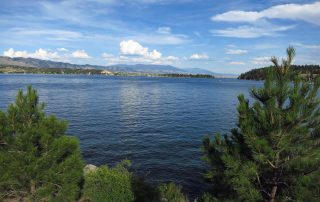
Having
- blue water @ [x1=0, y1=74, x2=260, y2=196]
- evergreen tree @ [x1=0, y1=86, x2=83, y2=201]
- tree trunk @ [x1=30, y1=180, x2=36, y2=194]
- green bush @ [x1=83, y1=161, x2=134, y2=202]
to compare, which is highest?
evergreen tree @ [x1=0, y1=86, x2=83, y2=201]

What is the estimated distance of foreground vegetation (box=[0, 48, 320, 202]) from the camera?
12.3 metres

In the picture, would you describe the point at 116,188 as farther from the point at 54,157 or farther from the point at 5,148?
the point at 5,148

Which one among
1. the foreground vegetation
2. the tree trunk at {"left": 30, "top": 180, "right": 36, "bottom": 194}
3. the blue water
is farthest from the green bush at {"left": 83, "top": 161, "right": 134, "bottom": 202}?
the blue water

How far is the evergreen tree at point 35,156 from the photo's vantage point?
45.4 feet

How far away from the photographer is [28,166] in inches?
540

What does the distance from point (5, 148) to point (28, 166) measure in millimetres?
1891

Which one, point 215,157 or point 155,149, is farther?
point 155,149

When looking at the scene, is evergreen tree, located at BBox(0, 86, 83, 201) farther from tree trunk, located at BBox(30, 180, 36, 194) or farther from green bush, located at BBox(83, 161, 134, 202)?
green bush, located at BBox(83, 161, 134, 202)

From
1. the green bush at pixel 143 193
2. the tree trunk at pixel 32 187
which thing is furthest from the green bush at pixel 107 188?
the tree trunk at pixel 32 187

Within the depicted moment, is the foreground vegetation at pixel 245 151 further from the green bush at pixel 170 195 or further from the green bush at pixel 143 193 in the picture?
the green bush at pixel 170 195

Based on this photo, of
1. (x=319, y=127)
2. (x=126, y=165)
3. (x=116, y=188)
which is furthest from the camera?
(x=126, y=165)

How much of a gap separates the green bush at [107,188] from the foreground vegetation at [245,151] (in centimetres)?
462

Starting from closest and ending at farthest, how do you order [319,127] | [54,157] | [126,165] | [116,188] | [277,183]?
[319,127] < [277,183] < [54,157] < [116,188] < [126,165]

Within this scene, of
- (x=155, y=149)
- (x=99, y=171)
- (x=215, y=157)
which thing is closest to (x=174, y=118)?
(x=155, y=149)
